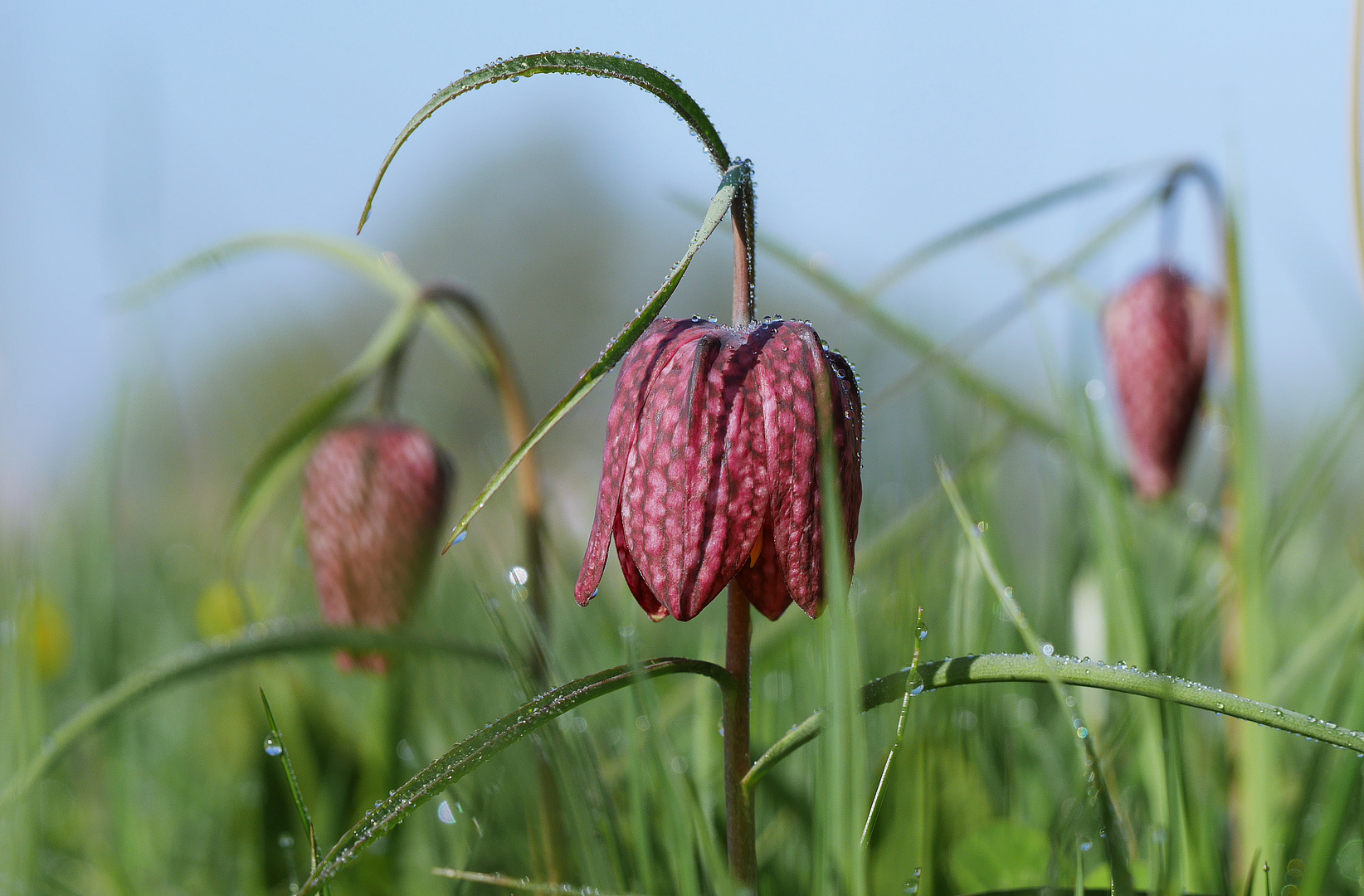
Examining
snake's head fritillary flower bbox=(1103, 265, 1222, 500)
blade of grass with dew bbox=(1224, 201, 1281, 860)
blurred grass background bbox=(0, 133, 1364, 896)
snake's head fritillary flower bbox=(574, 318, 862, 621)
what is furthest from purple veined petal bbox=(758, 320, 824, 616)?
snake's head fritillary flower bbox=(1103, 265, 1222, 500)

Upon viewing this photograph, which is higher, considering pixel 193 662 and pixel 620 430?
pixel 620 430

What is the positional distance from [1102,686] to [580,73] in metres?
0.41

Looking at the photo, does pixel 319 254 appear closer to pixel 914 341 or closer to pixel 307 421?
pixel 307 421

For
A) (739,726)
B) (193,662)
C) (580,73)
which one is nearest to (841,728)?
(739,726)

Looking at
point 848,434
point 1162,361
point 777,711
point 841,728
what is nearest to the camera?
point 841,728

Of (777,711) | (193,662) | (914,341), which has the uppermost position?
(914,341)

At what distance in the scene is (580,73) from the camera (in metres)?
0.55

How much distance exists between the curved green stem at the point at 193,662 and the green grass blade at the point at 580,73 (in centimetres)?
35

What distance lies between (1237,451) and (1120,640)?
0.78 ft

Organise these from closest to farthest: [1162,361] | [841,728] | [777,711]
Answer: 1. [841,728]
2. [777,711]
3. [1162,361]

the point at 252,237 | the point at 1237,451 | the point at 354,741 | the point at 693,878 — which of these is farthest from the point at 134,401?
the point at 1237,451

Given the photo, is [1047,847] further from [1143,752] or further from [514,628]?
[514,628]

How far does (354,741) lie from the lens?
1.41 metres

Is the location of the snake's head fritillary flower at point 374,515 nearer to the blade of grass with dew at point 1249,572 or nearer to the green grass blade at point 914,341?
the green grass blade at point 914,341
